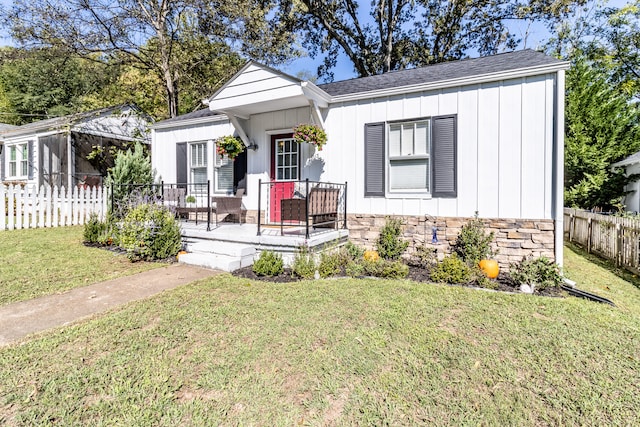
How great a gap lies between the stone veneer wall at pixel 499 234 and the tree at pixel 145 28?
12558 mm

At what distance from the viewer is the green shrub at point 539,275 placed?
443 cm

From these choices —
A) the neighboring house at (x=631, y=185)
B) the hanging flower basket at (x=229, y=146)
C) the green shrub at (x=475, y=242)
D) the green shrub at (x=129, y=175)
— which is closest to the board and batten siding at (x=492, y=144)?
the green shrub at (x=475, y=242)

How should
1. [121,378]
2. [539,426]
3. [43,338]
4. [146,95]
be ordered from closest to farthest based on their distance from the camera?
[539,426], [121,378], [43,338], [146,95]

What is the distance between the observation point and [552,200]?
16.0 ft

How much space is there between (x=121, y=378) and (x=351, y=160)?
209 inches

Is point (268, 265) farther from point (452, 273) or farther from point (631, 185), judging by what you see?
point (631, 185)

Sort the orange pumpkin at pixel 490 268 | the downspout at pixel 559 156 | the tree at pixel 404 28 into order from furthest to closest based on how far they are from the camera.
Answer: the tree at pixel 404 28, the orange pumpkin at pixel 490 268, the downspout at pixel 559 156

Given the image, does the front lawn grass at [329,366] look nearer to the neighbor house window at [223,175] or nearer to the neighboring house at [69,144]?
the neighbor house window at [223,175]

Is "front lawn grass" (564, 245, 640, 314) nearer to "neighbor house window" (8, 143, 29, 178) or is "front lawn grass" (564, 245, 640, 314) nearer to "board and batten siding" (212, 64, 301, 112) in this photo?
"board and batten siding" (212, 64, 301, 112)

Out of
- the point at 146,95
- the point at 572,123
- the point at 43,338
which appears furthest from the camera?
the point at 146,95

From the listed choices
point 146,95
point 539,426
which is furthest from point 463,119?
point 146,95

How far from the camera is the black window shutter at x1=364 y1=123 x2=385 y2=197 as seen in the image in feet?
20.2

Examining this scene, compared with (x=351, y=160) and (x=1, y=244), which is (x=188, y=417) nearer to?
(x=351, y=160)

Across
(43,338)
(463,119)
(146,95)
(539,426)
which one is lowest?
(539,426)
